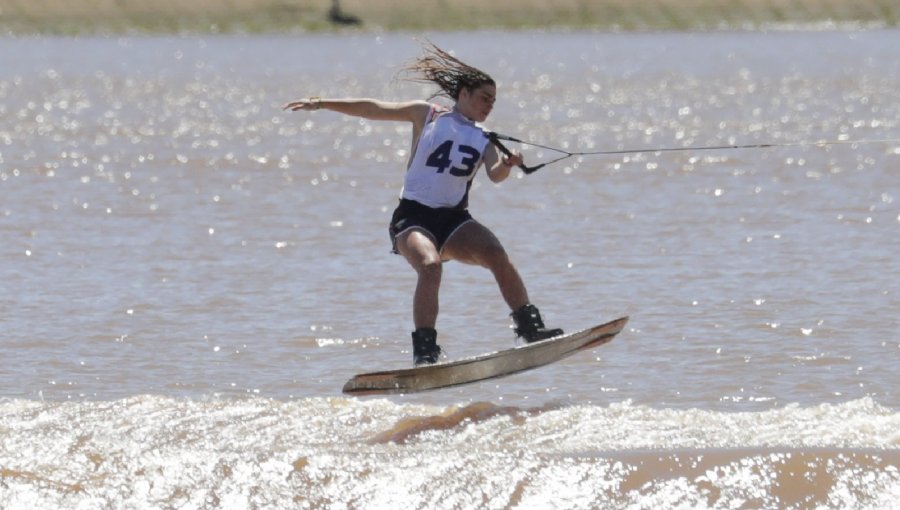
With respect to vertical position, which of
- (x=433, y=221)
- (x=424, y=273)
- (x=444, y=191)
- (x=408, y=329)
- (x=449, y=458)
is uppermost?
(x=444, y=191)

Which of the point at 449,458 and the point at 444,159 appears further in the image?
the point at 444,159

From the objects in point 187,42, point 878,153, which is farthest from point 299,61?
point 878,153

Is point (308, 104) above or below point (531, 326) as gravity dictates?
above

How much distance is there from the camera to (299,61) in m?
59.1

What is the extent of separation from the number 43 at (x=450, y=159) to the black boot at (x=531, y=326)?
78 cm

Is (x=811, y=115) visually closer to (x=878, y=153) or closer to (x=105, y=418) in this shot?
(x=878, y=153)

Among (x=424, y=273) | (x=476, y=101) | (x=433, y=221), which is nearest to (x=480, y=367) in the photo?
(x=424, y=273)

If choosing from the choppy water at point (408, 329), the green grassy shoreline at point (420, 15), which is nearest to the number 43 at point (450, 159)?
the choppy water at point (408, 329)

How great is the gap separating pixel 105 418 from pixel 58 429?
0.30 meters

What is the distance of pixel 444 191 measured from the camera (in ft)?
30.3

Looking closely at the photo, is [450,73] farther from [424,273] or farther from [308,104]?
[424,273]

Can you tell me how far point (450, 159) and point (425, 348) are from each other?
0.99 meters

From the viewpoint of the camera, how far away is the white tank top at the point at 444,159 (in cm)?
913

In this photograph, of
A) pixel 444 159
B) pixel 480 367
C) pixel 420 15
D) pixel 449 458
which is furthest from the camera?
pixel 420 15
